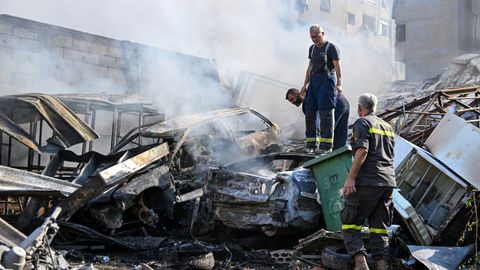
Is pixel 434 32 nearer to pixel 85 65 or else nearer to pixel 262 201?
pixel 85 65

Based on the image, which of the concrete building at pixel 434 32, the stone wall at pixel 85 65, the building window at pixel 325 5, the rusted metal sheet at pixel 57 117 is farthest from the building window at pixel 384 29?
the rusted metal sheet at pixel 57 117

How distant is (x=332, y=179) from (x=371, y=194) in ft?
2.66

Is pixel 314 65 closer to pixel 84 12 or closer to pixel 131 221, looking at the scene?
pixel 131 221

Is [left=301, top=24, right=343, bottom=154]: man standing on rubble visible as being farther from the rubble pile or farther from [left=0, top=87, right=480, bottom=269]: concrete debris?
the rubble pile

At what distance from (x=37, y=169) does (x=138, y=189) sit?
13.2 feet

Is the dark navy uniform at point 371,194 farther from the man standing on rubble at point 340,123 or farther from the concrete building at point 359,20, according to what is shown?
the concrete building at point 359,20

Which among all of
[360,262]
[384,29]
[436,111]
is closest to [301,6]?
[384,29]

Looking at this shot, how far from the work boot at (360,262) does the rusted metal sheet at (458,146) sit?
1.79m

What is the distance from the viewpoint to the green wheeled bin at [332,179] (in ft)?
17.5

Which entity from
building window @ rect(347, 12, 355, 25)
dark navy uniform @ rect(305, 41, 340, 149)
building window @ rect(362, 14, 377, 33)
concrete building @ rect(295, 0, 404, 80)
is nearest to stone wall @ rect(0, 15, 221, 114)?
dark navy uniform @ rect(305, 41, 340, 149)

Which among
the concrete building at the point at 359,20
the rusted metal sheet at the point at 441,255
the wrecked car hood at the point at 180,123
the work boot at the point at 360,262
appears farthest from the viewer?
the concrete building at the point at 359,20

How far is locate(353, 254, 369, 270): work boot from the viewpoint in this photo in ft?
15.0

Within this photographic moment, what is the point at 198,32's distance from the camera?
60.5 ft

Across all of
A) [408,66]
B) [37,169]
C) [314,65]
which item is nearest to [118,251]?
[314,65]
